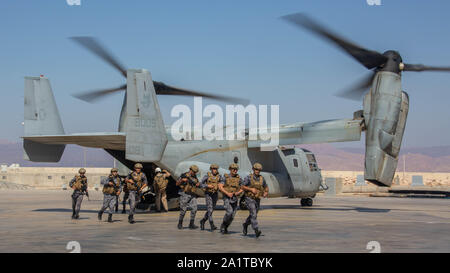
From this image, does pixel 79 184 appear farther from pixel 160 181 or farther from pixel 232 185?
pixel 232 185

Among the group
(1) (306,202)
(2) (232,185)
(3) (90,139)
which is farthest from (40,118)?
(1) (306,202)

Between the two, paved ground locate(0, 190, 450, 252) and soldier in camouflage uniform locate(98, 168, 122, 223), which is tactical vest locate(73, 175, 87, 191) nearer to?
paved ground locate(0, 190, 450, 252)

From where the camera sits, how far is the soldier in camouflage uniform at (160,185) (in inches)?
873

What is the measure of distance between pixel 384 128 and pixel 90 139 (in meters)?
11.7

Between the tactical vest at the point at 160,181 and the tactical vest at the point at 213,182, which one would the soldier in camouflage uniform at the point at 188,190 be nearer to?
the tactical vest at the point at 213,182

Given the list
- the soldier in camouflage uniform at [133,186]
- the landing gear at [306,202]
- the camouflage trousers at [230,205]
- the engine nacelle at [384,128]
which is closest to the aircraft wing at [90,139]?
the soldier in camouflage uniform at [133,186]

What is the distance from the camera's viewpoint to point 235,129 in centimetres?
2555

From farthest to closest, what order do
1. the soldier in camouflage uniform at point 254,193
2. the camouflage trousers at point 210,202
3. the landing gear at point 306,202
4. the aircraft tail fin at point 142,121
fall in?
the landing gear at point 306,202, the aircraft tail fin at point 142,121, the camouflage trousers at point 210,202, the soldier in camouflage uniform at point 254,193

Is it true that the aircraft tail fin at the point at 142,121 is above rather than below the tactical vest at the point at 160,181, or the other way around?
above

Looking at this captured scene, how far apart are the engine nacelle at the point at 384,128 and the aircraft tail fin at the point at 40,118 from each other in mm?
13307
